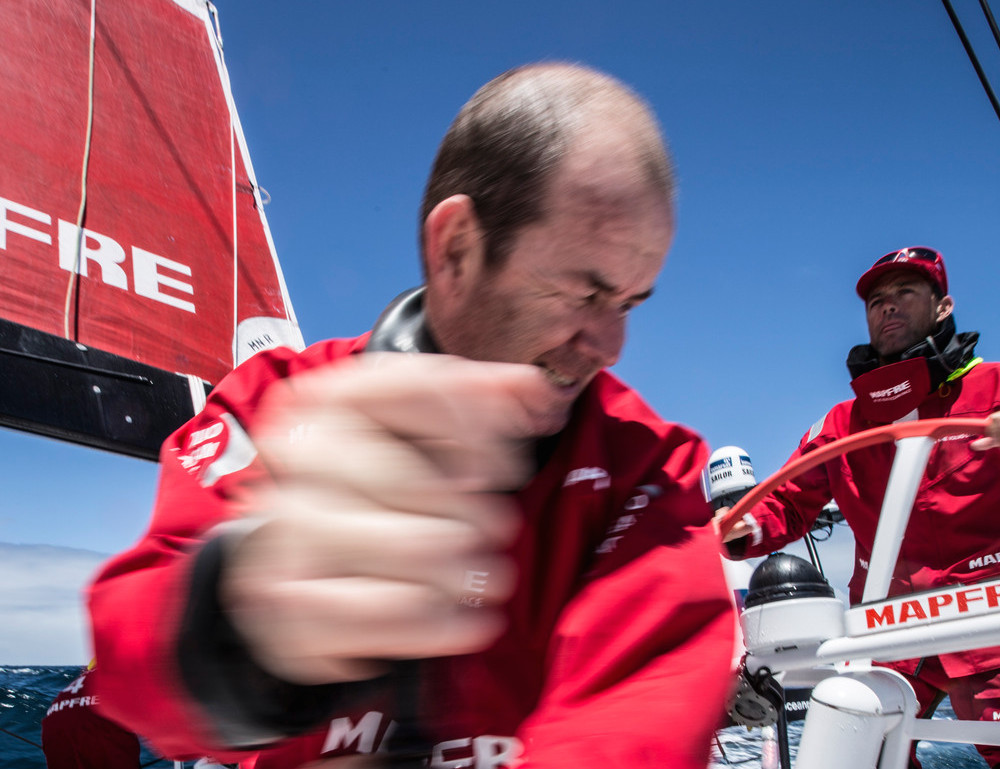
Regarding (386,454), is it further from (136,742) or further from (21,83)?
(21,83)

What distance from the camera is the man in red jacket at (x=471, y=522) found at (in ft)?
0.71

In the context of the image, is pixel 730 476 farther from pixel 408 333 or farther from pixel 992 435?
pixel 408 333

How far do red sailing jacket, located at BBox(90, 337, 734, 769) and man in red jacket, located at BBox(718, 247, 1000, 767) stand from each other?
0.76 metres

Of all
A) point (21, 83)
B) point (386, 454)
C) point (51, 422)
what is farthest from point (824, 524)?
point (21, 83)

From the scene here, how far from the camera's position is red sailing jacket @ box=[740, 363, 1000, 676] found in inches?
44.8

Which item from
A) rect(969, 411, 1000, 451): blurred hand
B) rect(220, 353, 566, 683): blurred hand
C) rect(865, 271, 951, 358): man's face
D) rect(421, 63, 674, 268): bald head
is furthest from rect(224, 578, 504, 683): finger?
rect(865, 271, 951, 358): man's face

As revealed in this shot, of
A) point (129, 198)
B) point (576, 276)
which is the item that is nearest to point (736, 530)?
point (576, 276)

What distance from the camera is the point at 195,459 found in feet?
1.46

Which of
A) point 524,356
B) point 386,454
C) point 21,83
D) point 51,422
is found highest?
point 21,83

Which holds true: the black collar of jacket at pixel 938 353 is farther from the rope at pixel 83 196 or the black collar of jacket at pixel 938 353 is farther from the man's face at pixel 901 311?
the rope at pixel 83 196

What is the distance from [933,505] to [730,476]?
2351 millimetres

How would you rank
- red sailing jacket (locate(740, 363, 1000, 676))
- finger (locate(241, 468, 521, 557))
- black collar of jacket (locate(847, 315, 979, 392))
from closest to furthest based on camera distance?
finger (locate(241, 468, 521, 557)) < red sailing jacket (locate(740, 363, 1000, 676)) < black collar of jacket (locate(847, 315, 979, 392))

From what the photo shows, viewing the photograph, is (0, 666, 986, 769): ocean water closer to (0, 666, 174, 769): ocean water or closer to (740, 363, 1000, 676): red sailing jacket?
(0, 666, 174, 769): ocean water

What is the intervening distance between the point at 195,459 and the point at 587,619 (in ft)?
0.82
